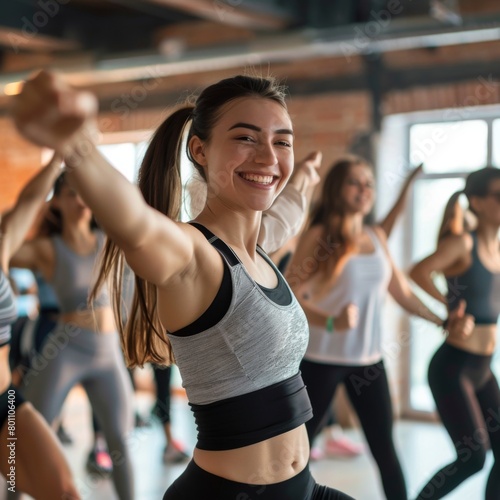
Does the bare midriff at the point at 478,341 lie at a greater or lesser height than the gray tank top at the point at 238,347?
lesser

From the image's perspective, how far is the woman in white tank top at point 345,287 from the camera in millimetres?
3404

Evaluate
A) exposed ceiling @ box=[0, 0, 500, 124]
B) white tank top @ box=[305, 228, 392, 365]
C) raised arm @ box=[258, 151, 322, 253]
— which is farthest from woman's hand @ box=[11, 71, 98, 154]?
exposed ceiling @ box=[0, 0, 500, 124]

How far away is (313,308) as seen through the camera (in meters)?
3.62

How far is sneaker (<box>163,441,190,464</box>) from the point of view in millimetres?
5004

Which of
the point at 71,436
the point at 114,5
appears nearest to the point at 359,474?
the point at 71,436

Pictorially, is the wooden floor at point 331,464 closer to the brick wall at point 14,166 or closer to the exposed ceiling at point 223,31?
the exposed ceiling at point 223,31

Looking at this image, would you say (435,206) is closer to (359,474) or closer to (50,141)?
(359,474)

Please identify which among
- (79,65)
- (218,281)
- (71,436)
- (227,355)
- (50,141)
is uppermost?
(79,65)

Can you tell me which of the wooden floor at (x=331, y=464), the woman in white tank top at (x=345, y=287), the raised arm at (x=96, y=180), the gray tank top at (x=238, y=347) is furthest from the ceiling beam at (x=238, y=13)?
the raised arm at (x=96, y=180)

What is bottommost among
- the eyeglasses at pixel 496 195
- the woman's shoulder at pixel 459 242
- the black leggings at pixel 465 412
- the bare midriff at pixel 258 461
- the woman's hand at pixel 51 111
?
the black leggings at pixel 465 412

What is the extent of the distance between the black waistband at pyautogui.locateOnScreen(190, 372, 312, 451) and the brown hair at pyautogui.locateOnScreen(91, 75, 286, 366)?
0.20 m

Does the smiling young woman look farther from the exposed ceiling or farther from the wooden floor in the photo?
the exposed ceiling

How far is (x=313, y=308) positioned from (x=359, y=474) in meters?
1.65

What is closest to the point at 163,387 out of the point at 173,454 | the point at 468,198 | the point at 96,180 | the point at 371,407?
the point at 173,454
